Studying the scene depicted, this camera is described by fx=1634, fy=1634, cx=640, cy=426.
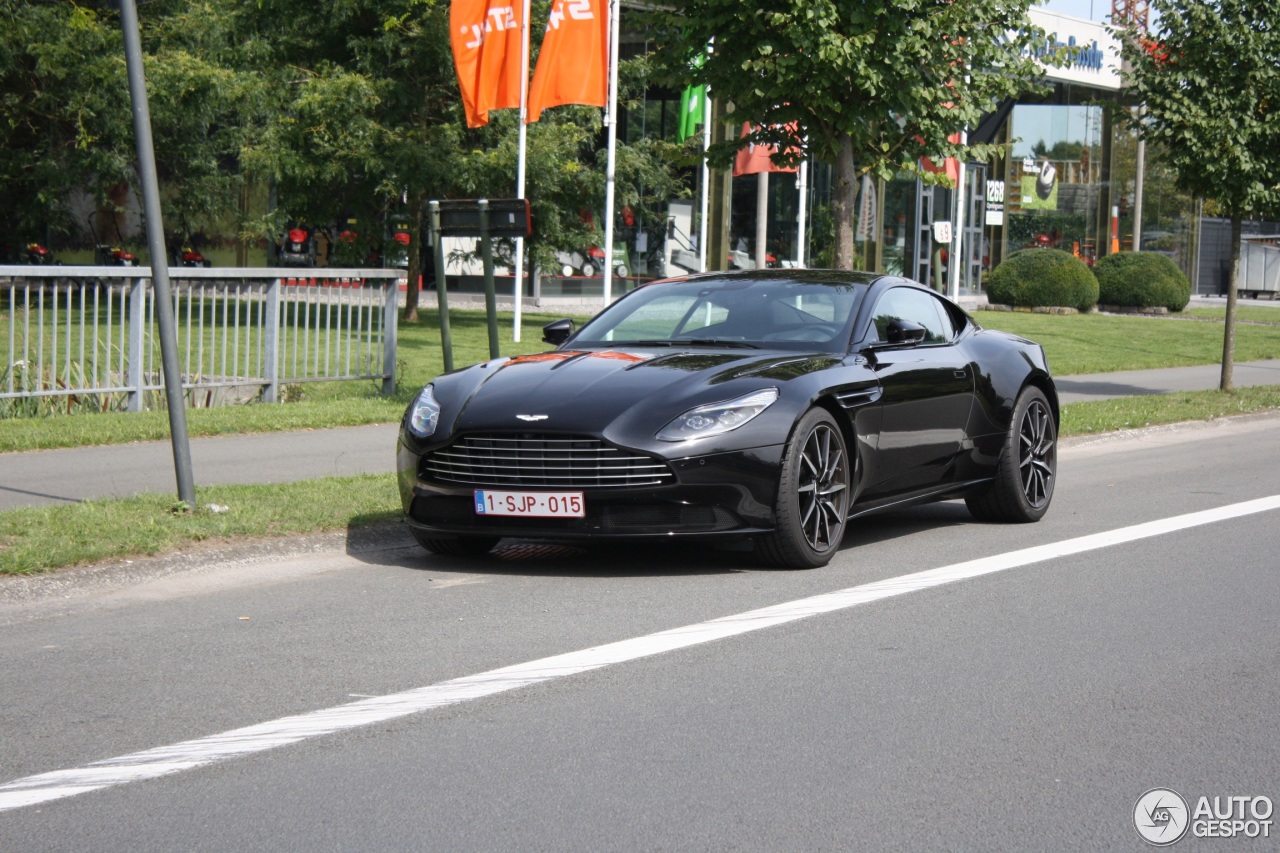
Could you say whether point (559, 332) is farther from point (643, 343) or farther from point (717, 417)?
point (717, 417)

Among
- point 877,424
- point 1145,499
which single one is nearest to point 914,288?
point 877,424

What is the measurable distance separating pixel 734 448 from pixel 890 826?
3253 mm

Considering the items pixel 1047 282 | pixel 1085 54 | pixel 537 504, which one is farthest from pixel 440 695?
pixel 1085 54

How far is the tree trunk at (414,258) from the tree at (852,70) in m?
12.4

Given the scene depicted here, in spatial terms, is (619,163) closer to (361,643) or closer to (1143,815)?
(361,643)

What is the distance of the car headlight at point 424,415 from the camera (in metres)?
7.63

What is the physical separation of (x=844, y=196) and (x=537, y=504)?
8697mm

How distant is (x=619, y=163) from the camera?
93.1 feet

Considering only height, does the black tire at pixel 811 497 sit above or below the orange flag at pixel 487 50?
below

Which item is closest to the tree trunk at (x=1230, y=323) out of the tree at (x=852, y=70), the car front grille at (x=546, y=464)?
the tree at (x=852, y=70)

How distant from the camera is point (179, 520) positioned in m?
8.14

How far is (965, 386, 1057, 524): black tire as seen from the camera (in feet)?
30.5

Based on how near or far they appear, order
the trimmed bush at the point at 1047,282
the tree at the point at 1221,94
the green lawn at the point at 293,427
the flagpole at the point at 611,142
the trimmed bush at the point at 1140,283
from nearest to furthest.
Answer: the green lawn at the point at 293,427
the tree at the point at 1221,94
the flagpole at the point at 611,142
the trimmed bush at the point at 1047,282
the trimmed bush at the point at 1140,283

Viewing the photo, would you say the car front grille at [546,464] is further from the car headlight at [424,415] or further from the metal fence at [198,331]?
the metal fence at [198,331]
